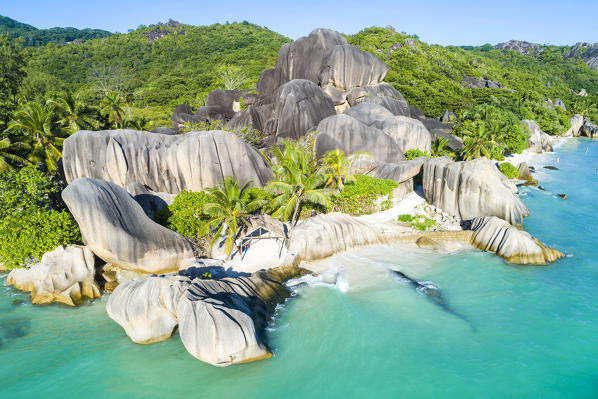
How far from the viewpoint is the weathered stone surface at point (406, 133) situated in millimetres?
27938

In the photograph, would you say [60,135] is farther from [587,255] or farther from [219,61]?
[219,61]

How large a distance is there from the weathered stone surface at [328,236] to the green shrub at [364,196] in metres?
1.72

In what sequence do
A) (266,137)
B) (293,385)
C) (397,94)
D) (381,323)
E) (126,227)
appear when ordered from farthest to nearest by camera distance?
1. (397,94)
2. (266,137)
3. (126,227)
4. (381,323)
5. (293,385)

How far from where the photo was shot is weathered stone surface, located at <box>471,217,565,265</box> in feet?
54.3

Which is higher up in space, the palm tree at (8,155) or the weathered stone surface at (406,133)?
the weathered stone surface at (406,133)

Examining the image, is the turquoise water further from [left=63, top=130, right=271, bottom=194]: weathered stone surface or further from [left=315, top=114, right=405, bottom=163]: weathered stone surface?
[left=315, top=114, right=405, bottom=163]: weathered stone surface

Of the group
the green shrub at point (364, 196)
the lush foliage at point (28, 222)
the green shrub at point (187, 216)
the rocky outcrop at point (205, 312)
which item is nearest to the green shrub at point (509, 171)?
the green shrub at point (364, 196)

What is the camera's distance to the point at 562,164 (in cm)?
3797

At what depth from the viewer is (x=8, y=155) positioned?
1828cm

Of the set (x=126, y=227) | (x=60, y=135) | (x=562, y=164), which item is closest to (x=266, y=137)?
(x=60, y=135)

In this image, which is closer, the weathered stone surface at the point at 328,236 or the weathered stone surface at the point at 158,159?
the weathered stone surface at the point at 328,236

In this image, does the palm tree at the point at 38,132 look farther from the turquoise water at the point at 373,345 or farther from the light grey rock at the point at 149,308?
the light grey rock at the point at 149,308

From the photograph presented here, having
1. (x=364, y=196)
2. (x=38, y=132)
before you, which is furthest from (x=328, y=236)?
(x=38, y=132)

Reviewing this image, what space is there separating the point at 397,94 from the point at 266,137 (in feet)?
61.2
